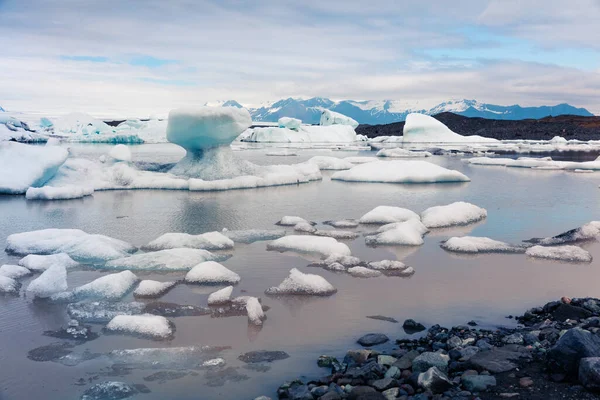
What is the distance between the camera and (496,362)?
3.80 m

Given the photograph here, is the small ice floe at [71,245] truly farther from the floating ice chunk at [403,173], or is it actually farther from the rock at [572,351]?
the floating ice chunk at [403,173]

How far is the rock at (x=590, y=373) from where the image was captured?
10.5 feet

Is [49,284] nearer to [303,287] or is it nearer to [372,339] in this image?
[303,287]

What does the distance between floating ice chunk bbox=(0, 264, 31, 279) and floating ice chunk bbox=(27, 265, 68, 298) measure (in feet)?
2.24

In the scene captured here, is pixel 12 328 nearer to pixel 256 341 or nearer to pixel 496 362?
pixel 256 341

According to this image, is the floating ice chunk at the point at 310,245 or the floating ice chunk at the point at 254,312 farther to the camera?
the floating ice chunk at the point at 310,245

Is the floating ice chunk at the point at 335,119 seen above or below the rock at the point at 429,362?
above

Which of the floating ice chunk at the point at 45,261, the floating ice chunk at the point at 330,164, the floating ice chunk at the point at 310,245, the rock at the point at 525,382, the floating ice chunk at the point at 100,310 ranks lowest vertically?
the floating ice chunk at the point at 100,310

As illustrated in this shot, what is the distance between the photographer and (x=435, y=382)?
3527 millimetres

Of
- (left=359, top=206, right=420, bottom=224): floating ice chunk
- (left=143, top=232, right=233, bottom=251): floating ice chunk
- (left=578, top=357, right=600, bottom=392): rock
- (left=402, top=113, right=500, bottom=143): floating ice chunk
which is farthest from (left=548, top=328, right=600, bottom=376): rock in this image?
(left=402, top=113, right=500, bottom=143): floating ice chunk

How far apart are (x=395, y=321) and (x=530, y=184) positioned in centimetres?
1241

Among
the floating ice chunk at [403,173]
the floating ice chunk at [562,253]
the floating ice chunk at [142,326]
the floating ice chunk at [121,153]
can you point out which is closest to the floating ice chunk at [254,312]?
the floating ice chunk at [142,326]

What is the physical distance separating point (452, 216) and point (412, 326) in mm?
5129

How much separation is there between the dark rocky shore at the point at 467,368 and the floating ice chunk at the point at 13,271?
3996 mm
